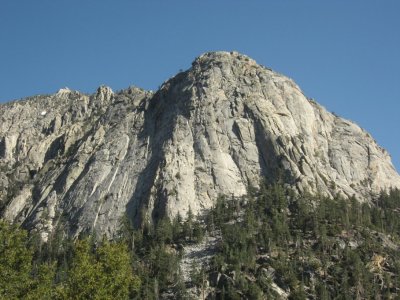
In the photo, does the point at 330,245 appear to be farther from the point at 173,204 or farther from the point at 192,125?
the point at 192,125

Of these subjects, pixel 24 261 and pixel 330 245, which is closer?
pixel 24 261

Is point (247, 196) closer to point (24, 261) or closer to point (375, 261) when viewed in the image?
point (375, 261)

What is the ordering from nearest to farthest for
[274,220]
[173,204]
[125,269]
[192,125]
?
[125,269] < [274,220] < [173,204] < [192,125]

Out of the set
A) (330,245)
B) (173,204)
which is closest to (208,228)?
(173,204)

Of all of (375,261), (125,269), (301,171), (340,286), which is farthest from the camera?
(301,171)

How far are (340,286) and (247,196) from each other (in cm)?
5299

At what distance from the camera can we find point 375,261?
134 metres

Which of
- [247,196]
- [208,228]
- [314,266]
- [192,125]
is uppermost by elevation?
[192,125]

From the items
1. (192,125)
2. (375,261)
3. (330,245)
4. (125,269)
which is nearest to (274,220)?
(330,245)

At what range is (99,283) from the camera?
53594 mm

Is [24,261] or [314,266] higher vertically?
[314,266]

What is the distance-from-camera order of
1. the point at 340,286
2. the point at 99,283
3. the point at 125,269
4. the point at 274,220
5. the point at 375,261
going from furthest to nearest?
the point at 274,220 → the point at 375,261 → the point at 340,286 → the point at 125,269 → the point at 99,283

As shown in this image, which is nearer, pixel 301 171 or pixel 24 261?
pixel 24 261

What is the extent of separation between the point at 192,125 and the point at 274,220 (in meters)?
59.4
